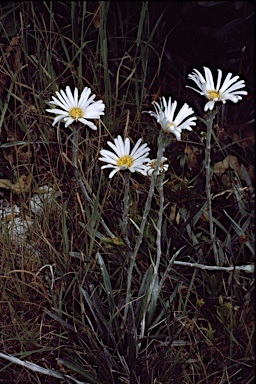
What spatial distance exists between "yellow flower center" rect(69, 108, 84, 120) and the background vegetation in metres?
0.25

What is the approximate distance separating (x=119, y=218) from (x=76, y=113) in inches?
13.9

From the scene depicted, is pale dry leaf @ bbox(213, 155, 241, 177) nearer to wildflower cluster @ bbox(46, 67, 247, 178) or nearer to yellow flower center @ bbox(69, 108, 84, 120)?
wildflower cluster @ bbox(46, 67, 247, 178)

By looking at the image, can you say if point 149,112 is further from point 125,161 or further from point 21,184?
point 21,184

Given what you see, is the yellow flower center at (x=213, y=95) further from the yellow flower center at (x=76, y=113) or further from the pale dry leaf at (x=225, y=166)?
the pale dry leaf at (x=225, y=166)

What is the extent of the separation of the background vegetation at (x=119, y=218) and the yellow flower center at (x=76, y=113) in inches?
10.0

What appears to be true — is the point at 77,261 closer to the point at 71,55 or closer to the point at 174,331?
the point at 174,331

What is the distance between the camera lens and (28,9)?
1938mm

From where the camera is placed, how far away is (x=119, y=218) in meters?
1.53

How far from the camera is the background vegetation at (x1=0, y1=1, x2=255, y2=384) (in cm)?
142

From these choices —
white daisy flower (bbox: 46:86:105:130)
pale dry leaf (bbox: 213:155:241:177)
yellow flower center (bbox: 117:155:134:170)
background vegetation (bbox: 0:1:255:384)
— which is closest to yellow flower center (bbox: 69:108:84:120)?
white daisy flower (bbox: 46:86:105:130)

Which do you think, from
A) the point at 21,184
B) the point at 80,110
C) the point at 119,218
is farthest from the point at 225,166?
the point at 80,110

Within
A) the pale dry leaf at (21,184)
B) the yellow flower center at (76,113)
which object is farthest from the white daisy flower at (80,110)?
the pale dry leaf at (21,184)

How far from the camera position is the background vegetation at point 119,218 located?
1422 millimetres

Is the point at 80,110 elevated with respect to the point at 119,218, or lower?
elevated
